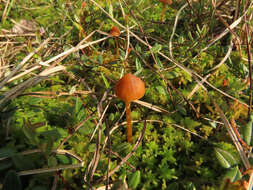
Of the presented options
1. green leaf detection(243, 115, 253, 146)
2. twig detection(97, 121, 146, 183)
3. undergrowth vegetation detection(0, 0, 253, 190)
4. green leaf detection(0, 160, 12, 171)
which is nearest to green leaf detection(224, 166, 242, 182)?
undergrowth vegetation detection(0, 0, 253, 190)

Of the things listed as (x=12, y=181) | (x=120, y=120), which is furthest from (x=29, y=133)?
(x=120, y=120)

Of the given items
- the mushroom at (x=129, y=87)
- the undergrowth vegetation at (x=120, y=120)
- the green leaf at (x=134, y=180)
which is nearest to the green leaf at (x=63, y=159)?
the undergrowth vegetation at (x=120, y=120)

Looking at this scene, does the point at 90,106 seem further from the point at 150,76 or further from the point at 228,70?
the point at 228,70

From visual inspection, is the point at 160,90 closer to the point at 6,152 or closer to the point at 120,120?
the point at 120,120

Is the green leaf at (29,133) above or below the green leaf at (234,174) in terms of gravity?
below

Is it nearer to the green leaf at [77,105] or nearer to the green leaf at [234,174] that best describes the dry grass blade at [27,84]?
the green leaf at [77,105]

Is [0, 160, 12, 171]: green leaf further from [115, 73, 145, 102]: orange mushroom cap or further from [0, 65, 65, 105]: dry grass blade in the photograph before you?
[115, 73, 145, 102]: orange mushroom cap

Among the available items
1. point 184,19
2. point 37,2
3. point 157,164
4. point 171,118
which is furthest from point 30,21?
point 157,164
